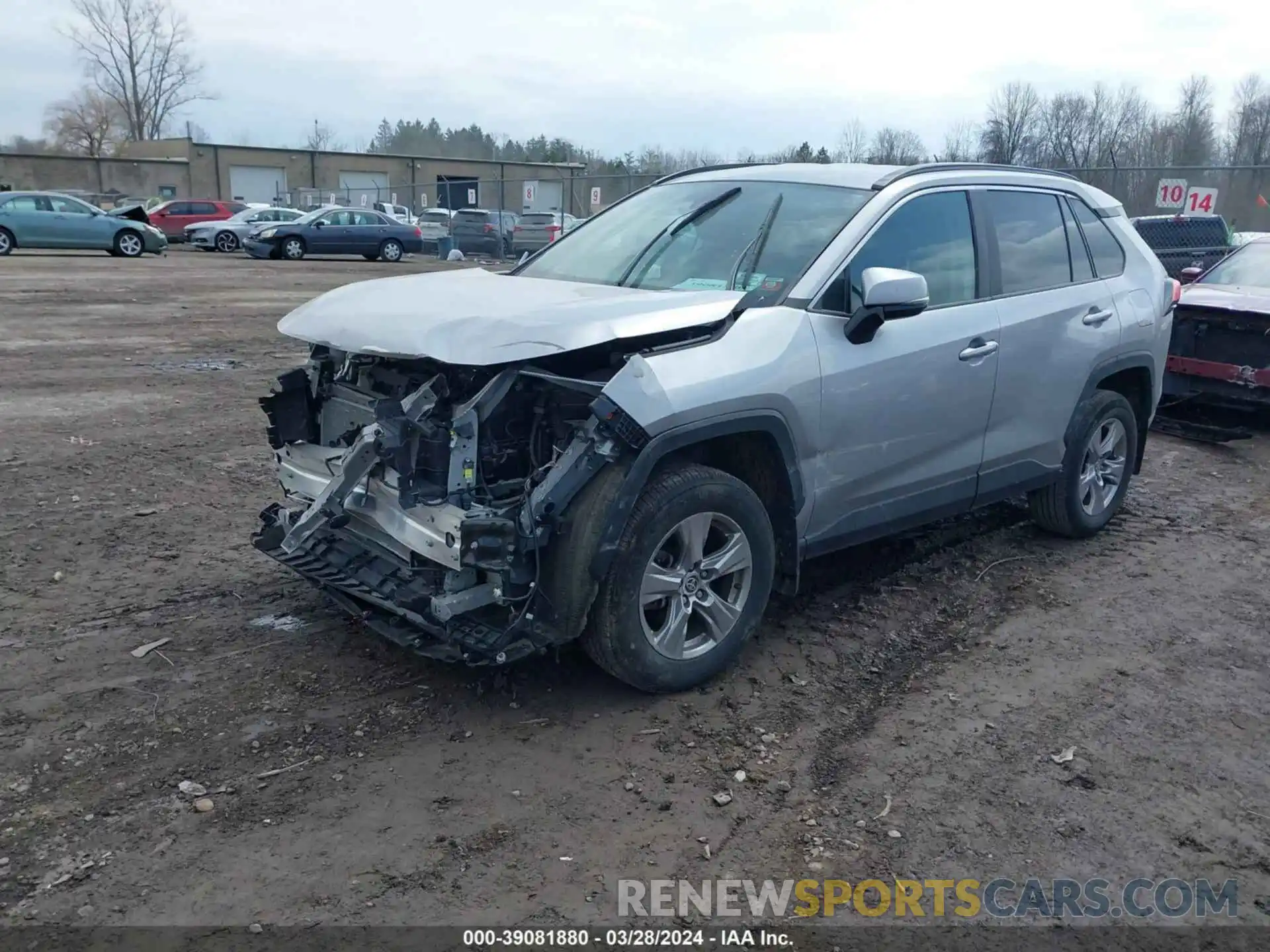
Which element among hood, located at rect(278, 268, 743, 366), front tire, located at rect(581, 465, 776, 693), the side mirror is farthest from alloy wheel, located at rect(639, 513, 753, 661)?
the side mirror

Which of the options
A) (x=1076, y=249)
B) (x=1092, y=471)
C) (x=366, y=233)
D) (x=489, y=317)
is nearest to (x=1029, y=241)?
(x=1076, y=249)

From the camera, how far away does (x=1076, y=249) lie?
19.2ft

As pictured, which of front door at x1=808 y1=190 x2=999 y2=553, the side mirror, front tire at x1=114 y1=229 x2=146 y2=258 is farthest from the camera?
front tire at x1=114 y1=229 x2=146 y2=258

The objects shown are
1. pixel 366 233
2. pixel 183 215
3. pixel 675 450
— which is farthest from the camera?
pixel 183 215

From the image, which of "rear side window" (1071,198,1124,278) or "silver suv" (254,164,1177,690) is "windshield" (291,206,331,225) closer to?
"silver suv" (254,164,1177,690)

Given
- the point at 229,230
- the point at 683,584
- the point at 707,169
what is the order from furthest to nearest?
the point at 229,230
the point at 707,169
the point at 683,584

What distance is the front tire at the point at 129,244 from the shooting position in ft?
86.6

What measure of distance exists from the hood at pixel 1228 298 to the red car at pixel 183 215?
3196cm

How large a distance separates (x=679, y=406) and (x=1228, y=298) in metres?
7.33

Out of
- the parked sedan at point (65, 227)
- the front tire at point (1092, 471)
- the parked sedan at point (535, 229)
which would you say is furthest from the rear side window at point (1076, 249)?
the parked sedan at point (65, 227)

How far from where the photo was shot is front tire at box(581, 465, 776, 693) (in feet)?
12.8

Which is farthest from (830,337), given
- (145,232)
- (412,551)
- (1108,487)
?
(145,232)

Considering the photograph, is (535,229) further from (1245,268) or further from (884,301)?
(884,301)

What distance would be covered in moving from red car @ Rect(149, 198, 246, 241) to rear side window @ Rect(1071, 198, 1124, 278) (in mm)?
33585
